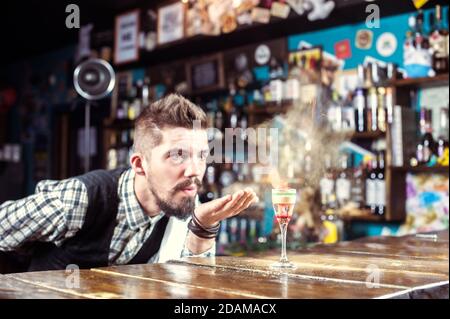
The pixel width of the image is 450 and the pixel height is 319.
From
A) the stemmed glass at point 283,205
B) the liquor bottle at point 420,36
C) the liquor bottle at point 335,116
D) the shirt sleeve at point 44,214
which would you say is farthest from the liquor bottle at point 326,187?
the stemmed glass at point 283,205

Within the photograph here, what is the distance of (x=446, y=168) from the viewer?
11.6ft

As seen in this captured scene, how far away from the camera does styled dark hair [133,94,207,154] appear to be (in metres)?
1.99

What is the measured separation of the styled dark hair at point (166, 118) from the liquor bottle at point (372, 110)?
2056mm

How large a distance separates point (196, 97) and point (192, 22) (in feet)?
2.15

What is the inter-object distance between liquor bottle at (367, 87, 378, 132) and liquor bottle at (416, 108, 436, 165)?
276mm

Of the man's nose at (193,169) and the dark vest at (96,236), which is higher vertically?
the man's nose at (193,169)

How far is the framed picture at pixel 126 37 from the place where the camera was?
5398 mm

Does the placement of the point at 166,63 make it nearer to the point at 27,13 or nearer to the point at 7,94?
the point at 27,13

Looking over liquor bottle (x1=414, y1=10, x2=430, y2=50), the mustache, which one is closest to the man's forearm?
the mustache

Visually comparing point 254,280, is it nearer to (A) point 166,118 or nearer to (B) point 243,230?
(A) point 166,118

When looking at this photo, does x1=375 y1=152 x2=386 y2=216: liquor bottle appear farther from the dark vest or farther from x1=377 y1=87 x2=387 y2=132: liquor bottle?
the dark vest

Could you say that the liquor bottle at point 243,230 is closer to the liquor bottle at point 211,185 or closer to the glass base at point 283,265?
the liquor bottle at point 211,185

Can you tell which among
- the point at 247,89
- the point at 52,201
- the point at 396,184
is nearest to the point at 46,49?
the point at 247,89

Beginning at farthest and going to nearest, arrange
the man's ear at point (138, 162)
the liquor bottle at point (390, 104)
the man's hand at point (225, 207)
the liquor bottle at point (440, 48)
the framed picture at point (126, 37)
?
the framed picture at point (126, 37) → the liquor bottle at point (390, 104) → the liquor bottle at point (440, 48) → the man's ear at point (138, 162) → the man's hand at point (225, 207)
